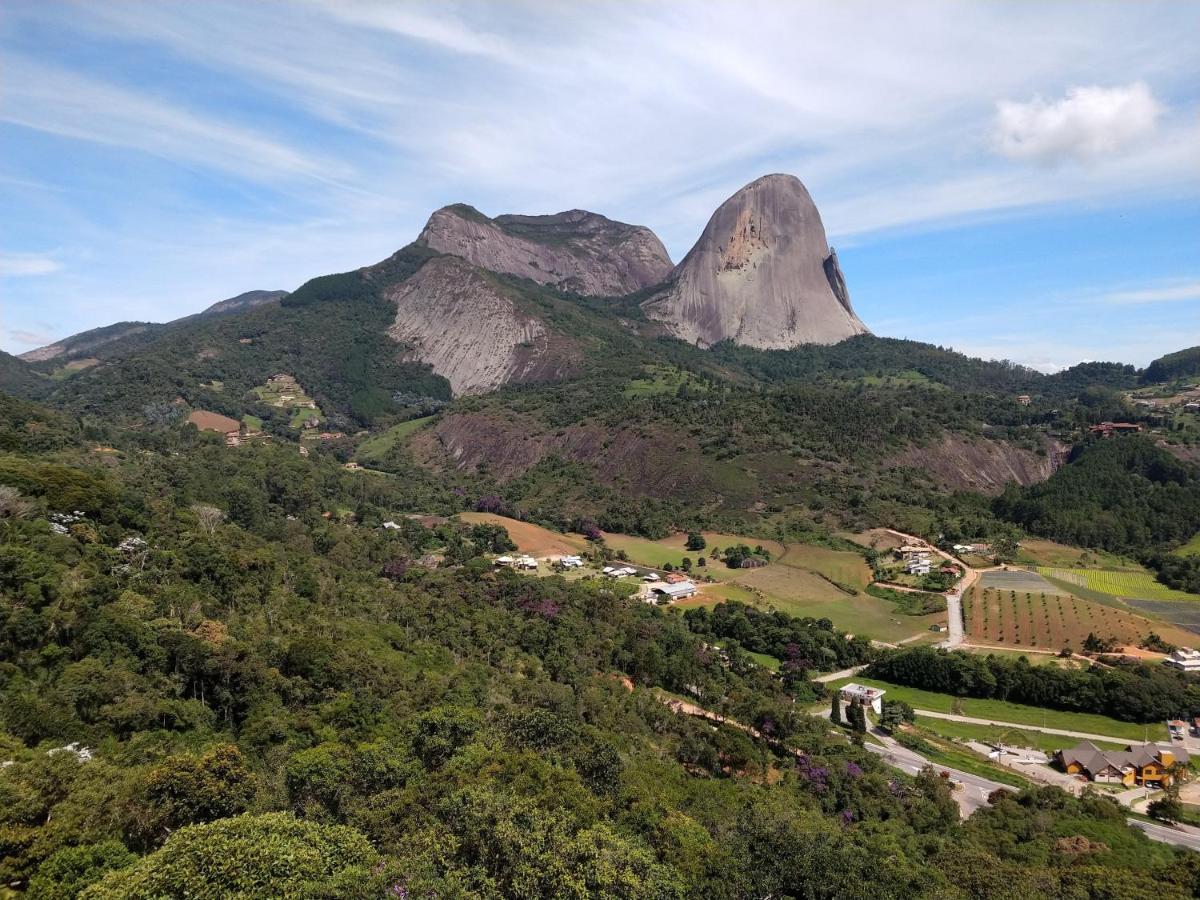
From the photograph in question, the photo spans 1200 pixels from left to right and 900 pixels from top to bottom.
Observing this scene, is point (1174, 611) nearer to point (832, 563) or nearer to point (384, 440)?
point (832, 563)

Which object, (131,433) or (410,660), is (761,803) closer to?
(410,660)

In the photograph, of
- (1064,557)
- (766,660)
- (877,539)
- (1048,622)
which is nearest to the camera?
(766,660)

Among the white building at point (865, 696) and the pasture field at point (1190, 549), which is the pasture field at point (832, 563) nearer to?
the white building at point (865, 696)

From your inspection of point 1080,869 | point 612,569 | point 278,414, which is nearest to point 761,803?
point 1080,869

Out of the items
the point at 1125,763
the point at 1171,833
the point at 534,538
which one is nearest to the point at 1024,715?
the point at 1125,763

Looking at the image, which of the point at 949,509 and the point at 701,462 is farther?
the point at 701,462

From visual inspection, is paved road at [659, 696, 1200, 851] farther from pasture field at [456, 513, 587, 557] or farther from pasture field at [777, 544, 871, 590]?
pasture field at [456, 513, 587, 557]
